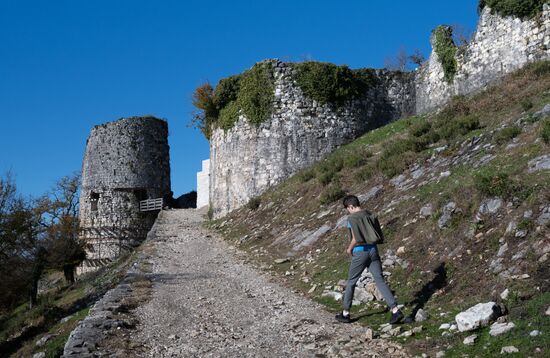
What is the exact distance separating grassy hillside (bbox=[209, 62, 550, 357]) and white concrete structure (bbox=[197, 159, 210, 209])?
19.5m

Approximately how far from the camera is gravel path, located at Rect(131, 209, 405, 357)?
6.38m

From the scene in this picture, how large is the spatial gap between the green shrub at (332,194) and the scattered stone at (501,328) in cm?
916

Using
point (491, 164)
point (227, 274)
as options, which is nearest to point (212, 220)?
point (227, 274)

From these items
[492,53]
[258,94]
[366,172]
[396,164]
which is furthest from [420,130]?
[258,94]

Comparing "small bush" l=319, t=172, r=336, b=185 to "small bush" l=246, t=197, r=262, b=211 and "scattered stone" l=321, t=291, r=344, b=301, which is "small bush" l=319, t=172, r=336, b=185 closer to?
"small bush" l=246, t=197, r=262, b=211

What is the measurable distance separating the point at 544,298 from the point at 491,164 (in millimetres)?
4793

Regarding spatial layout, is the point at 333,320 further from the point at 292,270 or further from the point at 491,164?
the point at 491,164

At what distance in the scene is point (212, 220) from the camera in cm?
2344

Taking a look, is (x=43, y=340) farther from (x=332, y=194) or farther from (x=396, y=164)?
(x=396, y=164)

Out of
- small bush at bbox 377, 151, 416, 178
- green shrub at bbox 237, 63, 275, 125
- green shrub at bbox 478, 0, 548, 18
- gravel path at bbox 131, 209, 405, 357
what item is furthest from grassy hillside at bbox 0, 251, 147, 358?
green shrub at bbox 478, 0, 548, 18

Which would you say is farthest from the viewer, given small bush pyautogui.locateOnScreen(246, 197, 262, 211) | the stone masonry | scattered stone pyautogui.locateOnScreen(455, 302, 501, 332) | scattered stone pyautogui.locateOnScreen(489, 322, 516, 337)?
the stone masonry

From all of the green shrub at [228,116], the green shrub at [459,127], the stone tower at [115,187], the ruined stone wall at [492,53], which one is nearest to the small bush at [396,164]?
the green shrub at [459,127]

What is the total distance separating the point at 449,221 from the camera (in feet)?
28.3

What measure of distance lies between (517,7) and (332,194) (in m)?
9.37
